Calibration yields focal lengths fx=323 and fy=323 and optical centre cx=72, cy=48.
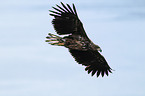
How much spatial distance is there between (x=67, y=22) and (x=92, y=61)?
7.67ft

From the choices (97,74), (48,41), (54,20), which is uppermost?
(54,20)

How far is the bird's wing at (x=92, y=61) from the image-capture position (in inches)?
565

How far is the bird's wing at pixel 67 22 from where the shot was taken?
13.3 m

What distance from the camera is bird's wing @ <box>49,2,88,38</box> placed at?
43.6ft

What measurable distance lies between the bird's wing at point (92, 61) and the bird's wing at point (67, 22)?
4.12 feet

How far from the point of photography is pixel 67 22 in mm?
13445

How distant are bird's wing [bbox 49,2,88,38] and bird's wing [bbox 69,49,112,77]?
126 centimetres

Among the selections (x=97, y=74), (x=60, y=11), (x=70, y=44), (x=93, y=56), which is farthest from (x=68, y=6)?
(x=97, y=74)

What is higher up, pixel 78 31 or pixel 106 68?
pixel 78 31

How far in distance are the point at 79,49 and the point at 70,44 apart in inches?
20.7

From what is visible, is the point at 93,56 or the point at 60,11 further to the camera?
the point at 93,56

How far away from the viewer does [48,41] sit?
42.4 feet

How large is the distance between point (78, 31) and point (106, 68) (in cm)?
248

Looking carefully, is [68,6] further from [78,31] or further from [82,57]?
[82,57]
